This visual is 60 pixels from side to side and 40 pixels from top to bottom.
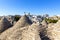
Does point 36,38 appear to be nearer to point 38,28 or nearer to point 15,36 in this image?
point 38,28

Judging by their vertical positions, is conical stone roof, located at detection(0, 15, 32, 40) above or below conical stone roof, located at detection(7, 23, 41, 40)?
below

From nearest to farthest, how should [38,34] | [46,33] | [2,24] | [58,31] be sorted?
[58,31] → [38,34] → [46,33] → [2,24]

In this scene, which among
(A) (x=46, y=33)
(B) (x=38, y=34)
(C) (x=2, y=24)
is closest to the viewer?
(B) (x=38, y=34)

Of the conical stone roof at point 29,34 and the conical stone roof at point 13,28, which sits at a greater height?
the conical stone roof at point 29,34

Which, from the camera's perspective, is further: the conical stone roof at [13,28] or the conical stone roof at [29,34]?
the conical stone roof at [13,28]

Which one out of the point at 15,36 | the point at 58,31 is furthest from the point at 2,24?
the point at 58,31

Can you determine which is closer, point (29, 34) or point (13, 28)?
point (29, 34)

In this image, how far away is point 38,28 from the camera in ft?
18.4

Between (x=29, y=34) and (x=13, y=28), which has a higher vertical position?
(x=29, y=34)

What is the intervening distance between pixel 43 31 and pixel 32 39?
87cm

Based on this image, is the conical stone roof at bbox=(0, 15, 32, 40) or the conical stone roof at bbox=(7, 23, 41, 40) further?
the conical stone roof at bbox=(0, 15, 32, 40)

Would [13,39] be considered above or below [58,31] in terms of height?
below

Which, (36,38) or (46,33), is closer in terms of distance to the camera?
(36,38)

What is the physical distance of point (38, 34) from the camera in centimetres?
511
